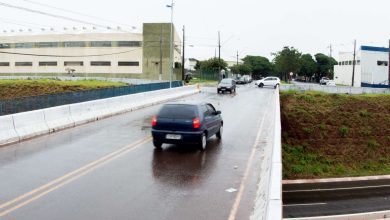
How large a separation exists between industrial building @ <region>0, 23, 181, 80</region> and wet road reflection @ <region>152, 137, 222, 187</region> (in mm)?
69134

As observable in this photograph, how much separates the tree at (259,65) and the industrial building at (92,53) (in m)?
60.9

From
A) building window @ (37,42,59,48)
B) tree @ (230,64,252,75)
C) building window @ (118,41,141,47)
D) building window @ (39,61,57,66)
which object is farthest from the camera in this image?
tree @ (230,64,252,75)

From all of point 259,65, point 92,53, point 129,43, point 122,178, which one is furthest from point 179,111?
point 259,65

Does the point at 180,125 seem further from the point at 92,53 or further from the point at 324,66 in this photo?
the point at 324,66

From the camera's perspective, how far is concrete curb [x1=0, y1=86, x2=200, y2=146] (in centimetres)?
1507

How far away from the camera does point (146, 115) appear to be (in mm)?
24969

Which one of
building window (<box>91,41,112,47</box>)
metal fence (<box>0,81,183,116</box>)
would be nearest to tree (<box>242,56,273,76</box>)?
building window (<box>91,41,112,47</box>)

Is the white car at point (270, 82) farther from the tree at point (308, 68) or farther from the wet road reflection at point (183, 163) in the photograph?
the tree at point (308, 68)

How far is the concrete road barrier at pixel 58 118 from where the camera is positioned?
17.6m

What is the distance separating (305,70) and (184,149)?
12458 centimetres

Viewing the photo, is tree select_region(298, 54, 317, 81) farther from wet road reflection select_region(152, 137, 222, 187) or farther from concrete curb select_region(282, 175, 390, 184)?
wet road reflection select_region(152, 137, 222, 187)

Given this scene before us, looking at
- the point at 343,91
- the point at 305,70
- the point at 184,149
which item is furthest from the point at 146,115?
the point at 305,70

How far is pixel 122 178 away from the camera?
10.2 meters

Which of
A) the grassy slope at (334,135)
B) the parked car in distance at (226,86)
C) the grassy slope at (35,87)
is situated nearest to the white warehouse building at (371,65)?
the grassy slope at (334,135)
